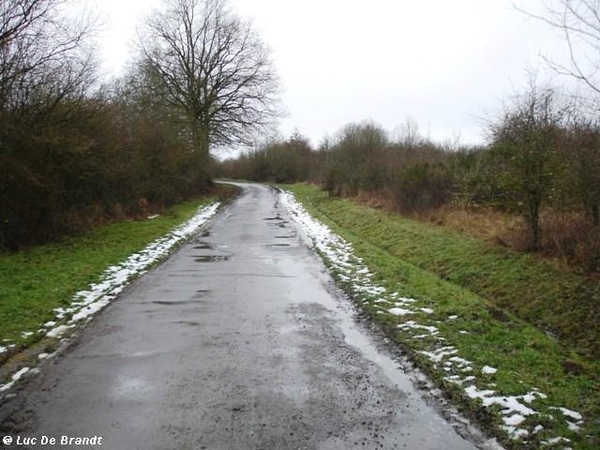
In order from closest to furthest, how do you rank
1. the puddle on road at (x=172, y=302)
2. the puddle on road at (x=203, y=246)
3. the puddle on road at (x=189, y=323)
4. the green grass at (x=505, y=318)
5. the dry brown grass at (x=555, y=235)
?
the green grass at (x=505, y=318), the puddle on road at (x=189, y=323), the puddle on road at (x=172, y=302), the dry brown grass at (x=555, y=235), the puddle on road at (x=203, y=246)

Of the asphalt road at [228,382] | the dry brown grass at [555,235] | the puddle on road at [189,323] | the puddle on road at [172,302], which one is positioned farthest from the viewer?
the dry brown grass at [555,235]

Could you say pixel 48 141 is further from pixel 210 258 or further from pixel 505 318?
pixel 505 318

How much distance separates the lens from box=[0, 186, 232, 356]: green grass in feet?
25.5

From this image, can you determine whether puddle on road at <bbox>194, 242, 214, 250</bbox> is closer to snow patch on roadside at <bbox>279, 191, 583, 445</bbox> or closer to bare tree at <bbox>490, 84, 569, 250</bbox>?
snow patch on roadside at <bbox>279, 191, 583, 445</bbox>

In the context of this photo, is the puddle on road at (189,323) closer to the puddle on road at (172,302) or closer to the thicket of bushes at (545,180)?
the puddle on road at (172,302)

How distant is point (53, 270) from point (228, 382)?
24.0 feet

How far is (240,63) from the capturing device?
42438mm

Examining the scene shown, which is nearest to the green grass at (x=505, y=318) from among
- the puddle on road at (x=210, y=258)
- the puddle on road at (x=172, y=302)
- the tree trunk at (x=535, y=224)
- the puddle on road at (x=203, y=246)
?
the tree trunk at (x=535, y=224)

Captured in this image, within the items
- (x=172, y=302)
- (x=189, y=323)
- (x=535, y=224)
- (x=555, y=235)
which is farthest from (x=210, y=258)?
(x=555, y=235)

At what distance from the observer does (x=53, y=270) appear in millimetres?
11234

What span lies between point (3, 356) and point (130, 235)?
38.0 feet

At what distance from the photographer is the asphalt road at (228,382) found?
4.47 meters

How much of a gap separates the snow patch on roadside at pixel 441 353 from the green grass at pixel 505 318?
0.28 feet

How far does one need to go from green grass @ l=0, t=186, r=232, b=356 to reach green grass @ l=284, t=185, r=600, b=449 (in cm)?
528
